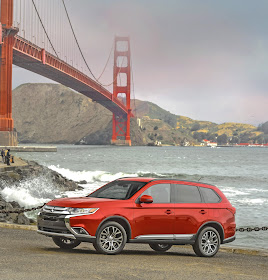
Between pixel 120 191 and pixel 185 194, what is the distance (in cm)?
115

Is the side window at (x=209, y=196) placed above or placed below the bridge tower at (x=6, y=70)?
below

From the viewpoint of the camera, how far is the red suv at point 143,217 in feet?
29.9

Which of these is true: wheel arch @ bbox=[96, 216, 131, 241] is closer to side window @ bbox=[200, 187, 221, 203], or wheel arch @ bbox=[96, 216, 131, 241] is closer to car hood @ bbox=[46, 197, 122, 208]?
car hood @ bbox=[46, 197, 122, 208]

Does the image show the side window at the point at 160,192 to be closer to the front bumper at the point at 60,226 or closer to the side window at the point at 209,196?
the side window at the point at 209,196

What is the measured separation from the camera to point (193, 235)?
392 inches

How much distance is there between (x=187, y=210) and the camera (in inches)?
392

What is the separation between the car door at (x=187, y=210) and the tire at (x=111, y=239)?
106 cm

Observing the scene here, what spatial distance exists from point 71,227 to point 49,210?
1.87 feet

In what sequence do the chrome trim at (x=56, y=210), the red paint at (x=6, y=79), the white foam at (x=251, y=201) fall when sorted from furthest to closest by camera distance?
the red paint at (x=6, y=79)
the white foam at (x=251, y=201)
the chrome trim at (x=56, y=210)

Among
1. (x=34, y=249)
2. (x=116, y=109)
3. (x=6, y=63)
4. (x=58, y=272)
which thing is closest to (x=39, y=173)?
(x=34, y=249)

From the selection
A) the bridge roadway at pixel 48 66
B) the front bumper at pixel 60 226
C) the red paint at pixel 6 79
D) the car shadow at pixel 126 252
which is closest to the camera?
the front bumper at pixel 60 226

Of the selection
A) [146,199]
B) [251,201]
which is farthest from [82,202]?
[251,201]

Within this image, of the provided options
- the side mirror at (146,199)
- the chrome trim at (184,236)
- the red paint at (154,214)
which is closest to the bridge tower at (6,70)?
the red paint at (154,214)

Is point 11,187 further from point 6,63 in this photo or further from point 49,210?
point 6,63
